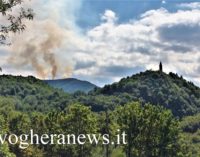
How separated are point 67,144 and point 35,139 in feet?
63.3

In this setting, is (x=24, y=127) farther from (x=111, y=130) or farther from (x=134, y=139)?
(x=134, y=139)

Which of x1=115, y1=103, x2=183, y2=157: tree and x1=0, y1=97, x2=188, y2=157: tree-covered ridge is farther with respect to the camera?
x1=0, y1=97, x2=188, y2=157: tree-covered ridge

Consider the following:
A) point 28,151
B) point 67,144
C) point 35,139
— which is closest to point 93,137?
point 67,144

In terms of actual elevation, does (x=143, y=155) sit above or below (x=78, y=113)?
below

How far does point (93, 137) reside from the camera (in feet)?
335

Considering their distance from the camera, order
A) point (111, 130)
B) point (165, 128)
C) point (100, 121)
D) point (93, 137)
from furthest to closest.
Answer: point (100, 121) → point (111, 130) → point (93, 137) → point (165, 128)

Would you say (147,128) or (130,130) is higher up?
(147,128)

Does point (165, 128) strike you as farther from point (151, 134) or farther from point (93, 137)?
point (93, 137)

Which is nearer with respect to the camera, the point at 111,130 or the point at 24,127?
the point at 111,130

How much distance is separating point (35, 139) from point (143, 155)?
33102mm

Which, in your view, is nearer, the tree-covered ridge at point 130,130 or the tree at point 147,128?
the tree at point 147,128

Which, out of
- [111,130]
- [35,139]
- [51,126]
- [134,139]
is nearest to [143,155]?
[134,139]

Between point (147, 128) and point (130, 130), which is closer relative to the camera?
point (130, 130)

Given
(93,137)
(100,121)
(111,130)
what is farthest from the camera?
(100,121)
